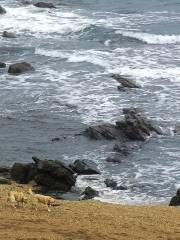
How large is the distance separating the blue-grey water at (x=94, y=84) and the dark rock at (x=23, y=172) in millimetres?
2318

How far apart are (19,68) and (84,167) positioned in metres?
18.8

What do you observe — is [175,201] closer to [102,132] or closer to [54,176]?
[54,176]

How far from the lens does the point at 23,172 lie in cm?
3030

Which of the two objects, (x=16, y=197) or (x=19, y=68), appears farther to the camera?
(x=19, y=68)

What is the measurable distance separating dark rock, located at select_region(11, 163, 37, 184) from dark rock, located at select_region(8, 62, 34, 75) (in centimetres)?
1851

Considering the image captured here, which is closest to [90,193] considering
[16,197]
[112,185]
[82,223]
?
[112,185]

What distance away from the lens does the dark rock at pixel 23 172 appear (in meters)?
A: 30.2

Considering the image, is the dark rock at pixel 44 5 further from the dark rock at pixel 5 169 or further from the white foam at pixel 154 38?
the dark rock at pixel 5 169

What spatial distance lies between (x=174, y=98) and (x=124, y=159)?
10614 mm

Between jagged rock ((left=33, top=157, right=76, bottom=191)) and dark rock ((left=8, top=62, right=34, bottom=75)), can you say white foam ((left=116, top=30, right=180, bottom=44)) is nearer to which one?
dark rock ((left=8, top=62, right=34, bottom=75))

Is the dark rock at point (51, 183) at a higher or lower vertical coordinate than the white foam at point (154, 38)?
lower

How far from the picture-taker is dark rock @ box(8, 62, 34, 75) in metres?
48.2

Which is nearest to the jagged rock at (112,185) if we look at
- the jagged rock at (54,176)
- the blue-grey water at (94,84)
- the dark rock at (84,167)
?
the blue-grey water at (94,84)

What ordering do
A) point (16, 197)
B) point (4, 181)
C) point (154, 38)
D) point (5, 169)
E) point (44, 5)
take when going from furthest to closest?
point (44, 5)
point (154, 38)
point (5, 169)
point (4, 181)
point (16, 197)
